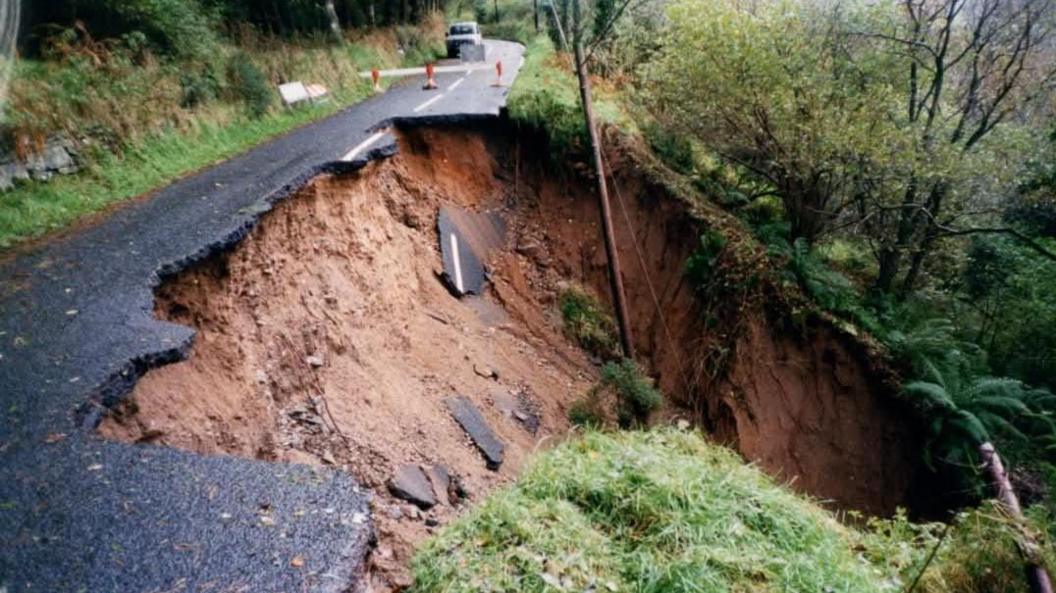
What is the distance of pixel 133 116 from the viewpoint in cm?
987

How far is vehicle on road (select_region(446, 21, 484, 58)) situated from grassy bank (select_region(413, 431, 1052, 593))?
808 inches

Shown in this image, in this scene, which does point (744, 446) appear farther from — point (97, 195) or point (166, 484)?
point (97, 195)

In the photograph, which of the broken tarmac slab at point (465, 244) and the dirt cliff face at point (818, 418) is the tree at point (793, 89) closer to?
the dirt cliff face at point (818, 418)

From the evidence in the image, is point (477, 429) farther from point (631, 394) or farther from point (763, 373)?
point (763, 373)

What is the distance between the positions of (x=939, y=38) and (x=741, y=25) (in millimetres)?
3395

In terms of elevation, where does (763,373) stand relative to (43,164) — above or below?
below

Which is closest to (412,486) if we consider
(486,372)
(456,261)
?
(486,372)

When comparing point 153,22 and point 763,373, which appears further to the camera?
point 153,22

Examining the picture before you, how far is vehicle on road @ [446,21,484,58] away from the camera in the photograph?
73.3 ft

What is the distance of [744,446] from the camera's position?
1009cm

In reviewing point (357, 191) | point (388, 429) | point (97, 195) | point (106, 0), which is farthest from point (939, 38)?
point (106, 0)

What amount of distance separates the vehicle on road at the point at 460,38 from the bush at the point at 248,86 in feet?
35.5

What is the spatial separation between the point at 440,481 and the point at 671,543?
11.8ft

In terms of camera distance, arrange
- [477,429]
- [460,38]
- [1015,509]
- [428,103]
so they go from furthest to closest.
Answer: [460,38]
[428,103]
[477,429]
[1015,509]
